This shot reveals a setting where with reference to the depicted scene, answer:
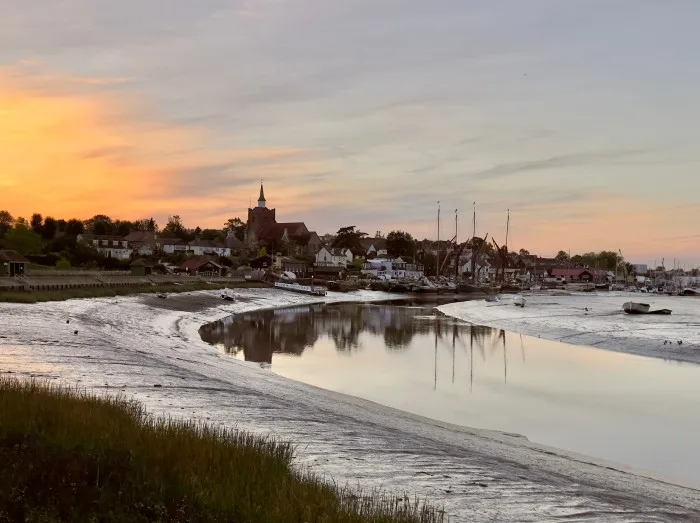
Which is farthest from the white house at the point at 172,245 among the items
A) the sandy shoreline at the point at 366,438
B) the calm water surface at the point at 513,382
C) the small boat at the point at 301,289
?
the sandy shoreline at the point at 366,438

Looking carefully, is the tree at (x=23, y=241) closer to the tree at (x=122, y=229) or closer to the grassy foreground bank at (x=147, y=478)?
the tree at (x=122, y=229)

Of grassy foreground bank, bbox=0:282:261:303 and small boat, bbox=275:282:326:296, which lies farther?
small boat, bbox=275:282:326:296

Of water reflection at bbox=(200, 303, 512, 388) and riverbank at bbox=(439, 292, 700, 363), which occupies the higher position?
riverbank at bbox=(439, 292, 700, 363)

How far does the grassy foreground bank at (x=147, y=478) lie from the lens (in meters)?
7.54

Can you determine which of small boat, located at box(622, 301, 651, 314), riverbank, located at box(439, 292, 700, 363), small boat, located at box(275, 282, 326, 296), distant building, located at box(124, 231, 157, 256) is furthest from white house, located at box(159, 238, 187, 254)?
small boat, located at box(622, 301, 651, 314)

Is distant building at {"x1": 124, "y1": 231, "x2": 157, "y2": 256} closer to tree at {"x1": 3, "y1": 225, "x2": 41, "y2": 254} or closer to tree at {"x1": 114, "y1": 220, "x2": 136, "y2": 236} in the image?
tree at {"x1": 114, "y1": 220, "x2": 136, "y2": 236}

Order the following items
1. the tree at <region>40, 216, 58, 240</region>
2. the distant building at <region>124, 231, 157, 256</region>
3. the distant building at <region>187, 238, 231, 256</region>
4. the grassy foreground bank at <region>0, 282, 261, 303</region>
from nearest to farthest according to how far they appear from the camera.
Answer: the grassy foreground bank at <region>0, 282, 261, 303</region> < the tree at <region>40, 216, 58, 240</region> < the distant building at <region>124, 231, 157, 256</region> < the distant building at <region>187, 238, 231, 256</region>

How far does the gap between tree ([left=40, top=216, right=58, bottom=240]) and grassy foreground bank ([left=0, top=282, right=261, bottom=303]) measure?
63.5 metres

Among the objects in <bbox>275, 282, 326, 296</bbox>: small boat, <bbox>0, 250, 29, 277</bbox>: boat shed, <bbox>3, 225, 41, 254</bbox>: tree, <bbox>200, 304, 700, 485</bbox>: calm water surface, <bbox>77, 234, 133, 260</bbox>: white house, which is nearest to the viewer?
<bbox>200, 304, 700, 485</bbox>: calm water surface

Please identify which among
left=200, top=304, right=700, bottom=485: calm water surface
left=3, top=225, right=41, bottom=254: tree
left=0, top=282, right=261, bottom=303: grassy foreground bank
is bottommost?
left=200, top=304, right=700, bottom=485: calm water surface

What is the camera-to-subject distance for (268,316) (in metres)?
68.5

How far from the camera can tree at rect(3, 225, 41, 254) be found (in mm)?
110250

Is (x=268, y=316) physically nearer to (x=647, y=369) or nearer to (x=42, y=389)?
(x=647, y=369)

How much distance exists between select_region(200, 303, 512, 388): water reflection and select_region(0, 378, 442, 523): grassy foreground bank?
19.2 m
